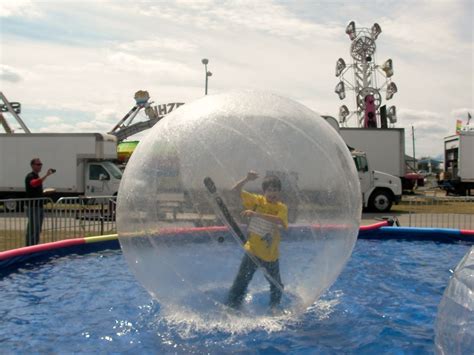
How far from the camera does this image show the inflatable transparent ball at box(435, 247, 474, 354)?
313cm

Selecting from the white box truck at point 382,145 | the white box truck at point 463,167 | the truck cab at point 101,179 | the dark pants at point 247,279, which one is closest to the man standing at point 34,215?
the dark pants at point 247,279

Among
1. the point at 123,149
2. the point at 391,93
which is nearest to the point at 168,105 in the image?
the point at 123,149

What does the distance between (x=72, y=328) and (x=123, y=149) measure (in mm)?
26316

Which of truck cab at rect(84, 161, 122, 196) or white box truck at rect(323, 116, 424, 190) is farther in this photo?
white box truck at rect(323, 116, 424, 190)

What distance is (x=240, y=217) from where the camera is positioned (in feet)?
14.7

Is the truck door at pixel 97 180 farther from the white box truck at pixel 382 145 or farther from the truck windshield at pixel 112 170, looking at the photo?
the white box truck at pixel 382 145

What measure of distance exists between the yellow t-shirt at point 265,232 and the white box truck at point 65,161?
608 inches

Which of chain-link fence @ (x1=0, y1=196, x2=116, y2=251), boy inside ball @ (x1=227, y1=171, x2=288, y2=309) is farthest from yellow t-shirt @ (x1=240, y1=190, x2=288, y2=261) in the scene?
chain-link fence @ (x1=0, y1=196, x2=116, y2=251)

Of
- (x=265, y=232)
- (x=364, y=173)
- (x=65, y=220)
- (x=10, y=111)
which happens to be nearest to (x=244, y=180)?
(x=265, y=232)

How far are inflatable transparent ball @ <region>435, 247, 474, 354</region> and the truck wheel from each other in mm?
16290

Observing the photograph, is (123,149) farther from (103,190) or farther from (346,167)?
(346,167)

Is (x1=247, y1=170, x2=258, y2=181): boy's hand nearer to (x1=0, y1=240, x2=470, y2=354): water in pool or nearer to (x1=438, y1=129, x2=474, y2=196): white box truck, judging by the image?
(x1=0, y1=240, x2=470, y2=354): water in pool

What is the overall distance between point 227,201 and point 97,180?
16218 mm

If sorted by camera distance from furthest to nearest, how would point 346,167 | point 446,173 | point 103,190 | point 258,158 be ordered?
point 446,173
point 103,190
point 346,167
point 258,158
